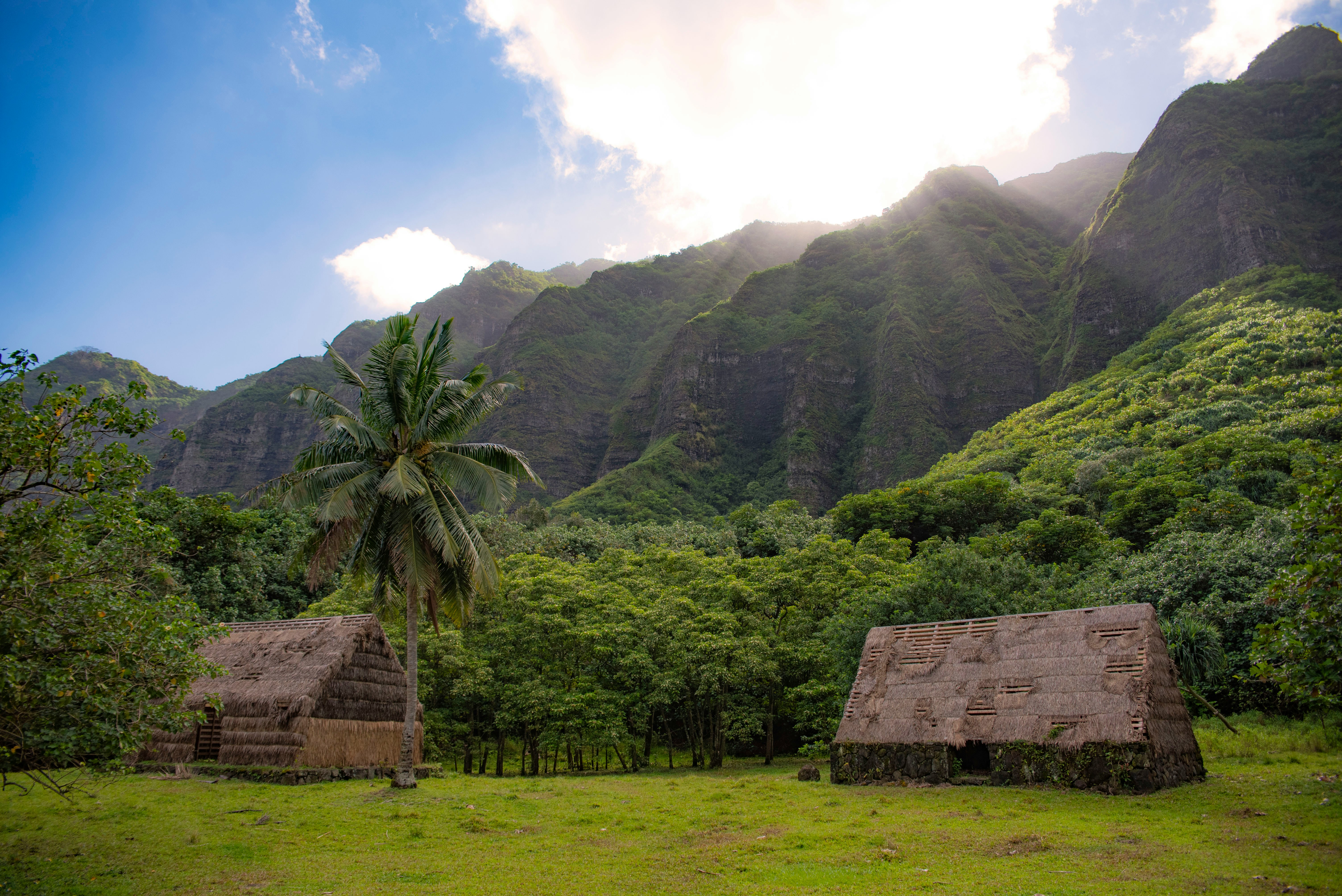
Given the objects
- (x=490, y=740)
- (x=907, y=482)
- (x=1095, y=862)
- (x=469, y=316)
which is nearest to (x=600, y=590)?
(x=490, y=740)

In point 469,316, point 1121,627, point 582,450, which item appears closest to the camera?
point 1121,627

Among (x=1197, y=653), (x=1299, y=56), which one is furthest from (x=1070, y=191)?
(x=1197, y=653)

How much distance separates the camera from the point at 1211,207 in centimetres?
9562

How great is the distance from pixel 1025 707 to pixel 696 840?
26.9ft

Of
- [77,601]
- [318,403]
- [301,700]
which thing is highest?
[318,403]

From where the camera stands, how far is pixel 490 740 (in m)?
34.2

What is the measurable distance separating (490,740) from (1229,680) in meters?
29.1

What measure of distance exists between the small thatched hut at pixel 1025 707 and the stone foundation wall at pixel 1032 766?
23 millimetres

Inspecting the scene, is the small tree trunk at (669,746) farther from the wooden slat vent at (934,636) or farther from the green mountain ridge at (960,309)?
the green mountain ridge at (960,309)

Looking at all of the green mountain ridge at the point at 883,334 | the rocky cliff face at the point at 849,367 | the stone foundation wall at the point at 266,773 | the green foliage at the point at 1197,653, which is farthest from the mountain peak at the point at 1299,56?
the stone foundation wall at the point at 266,773

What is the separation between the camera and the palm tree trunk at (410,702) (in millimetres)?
16531

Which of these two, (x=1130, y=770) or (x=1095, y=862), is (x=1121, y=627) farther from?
(x=1095, y=862)

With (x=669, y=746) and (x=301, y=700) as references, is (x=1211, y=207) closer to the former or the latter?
(x=669, y=746)

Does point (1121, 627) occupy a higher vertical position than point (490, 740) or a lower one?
higher
